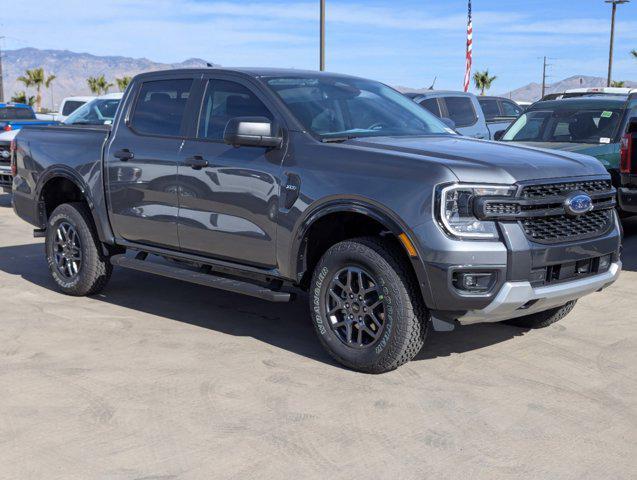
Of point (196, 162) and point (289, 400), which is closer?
point (289, 400)

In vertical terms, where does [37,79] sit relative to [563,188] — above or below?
above

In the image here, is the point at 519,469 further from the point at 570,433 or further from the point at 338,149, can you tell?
the point at 338,149

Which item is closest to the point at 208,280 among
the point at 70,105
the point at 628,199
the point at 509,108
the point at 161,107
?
the point at 161,107

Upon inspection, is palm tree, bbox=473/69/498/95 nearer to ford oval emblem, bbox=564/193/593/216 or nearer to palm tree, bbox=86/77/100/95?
palm tree, bbox=86/77/100/95

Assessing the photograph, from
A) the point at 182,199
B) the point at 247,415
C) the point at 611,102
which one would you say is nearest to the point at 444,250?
the point at 247,415

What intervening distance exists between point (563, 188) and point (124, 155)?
3376mm

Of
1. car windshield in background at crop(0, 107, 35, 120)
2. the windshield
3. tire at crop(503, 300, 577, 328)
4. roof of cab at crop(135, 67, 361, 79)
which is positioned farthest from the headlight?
car windshield in background at crop(0, 107, 35, 120)

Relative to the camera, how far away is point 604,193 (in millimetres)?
5488

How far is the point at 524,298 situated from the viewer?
4867mm

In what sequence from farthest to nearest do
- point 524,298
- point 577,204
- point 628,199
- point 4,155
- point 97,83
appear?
point 97,83 → point 4,155 → point 628,199 → point 577,204 → point 524,298

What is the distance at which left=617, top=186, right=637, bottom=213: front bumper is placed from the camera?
8.24m

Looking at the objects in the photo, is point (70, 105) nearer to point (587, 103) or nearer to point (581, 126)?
point (587, 103)

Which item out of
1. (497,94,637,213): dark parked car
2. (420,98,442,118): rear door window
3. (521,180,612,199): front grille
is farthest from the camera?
(420,98,442,118): rear door window

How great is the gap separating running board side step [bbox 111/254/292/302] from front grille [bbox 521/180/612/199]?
168 cm
